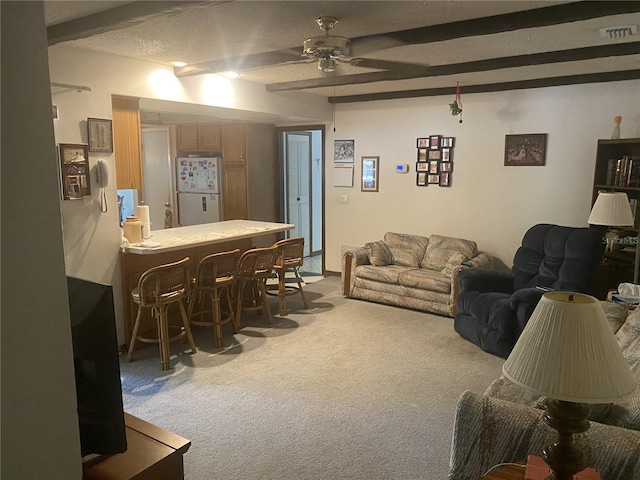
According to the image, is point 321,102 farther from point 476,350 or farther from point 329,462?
point 329,462

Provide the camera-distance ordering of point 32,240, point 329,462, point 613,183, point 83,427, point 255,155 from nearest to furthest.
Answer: point 32,240 → point 83,427 → point 329,462 → point 613,183 → point 255,155

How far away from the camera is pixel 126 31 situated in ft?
10.3

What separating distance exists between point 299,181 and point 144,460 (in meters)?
6.27

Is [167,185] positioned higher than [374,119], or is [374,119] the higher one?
[374,119]

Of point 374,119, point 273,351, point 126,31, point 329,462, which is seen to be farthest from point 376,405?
point 374,119

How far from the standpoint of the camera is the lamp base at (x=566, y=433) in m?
1.33

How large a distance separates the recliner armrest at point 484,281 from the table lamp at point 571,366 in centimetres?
318

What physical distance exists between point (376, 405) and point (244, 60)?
2.72 meters

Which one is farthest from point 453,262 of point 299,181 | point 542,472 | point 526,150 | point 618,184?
point 542,472

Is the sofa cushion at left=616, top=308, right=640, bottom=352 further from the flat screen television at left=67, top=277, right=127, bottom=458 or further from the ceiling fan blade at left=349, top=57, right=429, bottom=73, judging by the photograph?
the flat screen television at left=67, top=277, right=127, bottom=458

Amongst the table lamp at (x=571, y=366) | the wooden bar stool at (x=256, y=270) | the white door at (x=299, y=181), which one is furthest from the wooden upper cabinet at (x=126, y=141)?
the table lamp at (x=571, y=366)

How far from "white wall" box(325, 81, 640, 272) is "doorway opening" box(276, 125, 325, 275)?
0.61 m

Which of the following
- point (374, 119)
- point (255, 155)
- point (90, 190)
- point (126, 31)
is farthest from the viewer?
point (255, 155)

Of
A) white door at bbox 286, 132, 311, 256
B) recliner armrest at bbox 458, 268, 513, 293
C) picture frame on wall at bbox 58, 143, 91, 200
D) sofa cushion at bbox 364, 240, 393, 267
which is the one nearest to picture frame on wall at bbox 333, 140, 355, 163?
white door at bbox 286, 132, 311, 256
